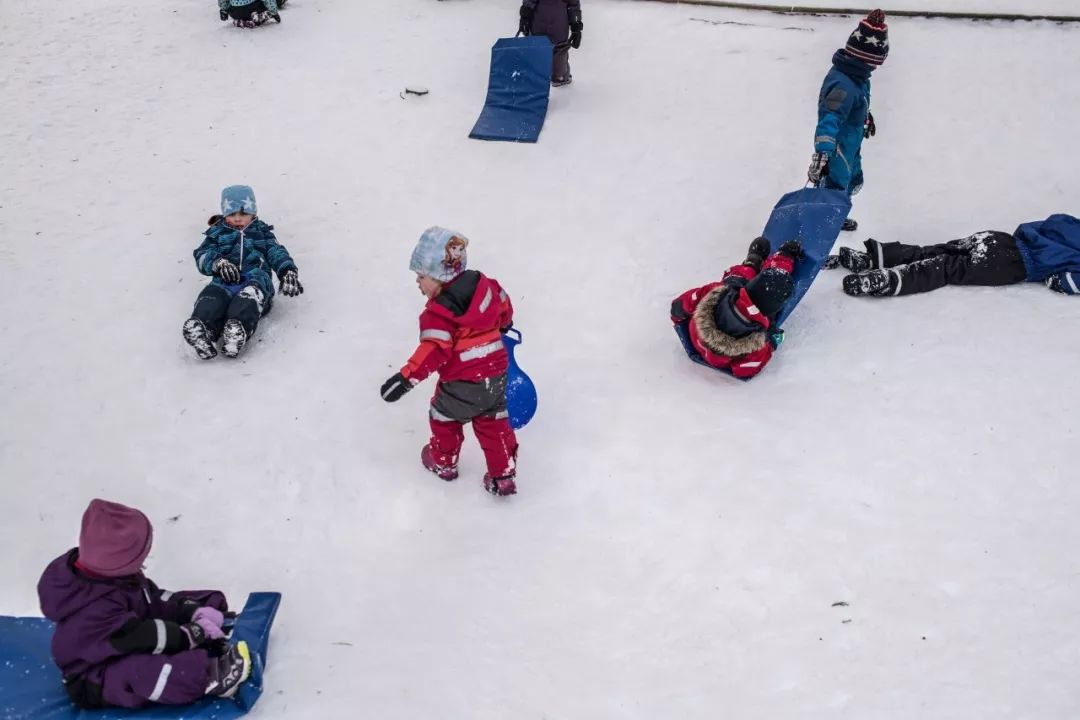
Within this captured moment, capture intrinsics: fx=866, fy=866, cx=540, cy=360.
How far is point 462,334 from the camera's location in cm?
346

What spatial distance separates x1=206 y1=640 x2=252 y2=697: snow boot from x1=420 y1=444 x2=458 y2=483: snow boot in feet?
3.98

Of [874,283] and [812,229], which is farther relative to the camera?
[874,283]

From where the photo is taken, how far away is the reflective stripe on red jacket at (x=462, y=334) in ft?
11.1

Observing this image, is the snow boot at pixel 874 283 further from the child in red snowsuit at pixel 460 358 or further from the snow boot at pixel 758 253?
the child in red snowsuit at pixel 460 358

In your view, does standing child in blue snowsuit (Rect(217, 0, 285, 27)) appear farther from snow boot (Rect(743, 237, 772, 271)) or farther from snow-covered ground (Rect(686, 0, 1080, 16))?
snow boot (Rect(743, 237, 772, 271))

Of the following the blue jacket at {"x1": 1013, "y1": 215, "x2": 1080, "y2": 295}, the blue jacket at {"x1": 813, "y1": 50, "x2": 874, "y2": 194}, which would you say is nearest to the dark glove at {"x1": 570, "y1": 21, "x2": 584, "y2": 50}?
the blue jacket at {"x1": 813, "y1": 50, "x2": 874, "y2": 194}

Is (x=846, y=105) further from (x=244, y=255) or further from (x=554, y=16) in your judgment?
(x=244, y=255)

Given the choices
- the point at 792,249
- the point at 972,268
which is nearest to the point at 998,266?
the point at 972,268

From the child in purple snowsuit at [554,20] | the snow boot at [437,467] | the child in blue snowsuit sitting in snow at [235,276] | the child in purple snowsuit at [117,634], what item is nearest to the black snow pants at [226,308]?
the child in blue snowsuit sitting in snow at [235,276]

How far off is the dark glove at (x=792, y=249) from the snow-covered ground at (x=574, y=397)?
46 cm

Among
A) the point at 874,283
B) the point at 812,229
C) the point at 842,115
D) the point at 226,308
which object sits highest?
the point at 842,115

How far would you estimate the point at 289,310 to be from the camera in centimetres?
493

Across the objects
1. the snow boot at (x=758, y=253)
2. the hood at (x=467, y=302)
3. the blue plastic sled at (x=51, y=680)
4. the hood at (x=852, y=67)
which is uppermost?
the hood at (x=852, y=67)

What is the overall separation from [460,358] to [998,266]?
3351mm
